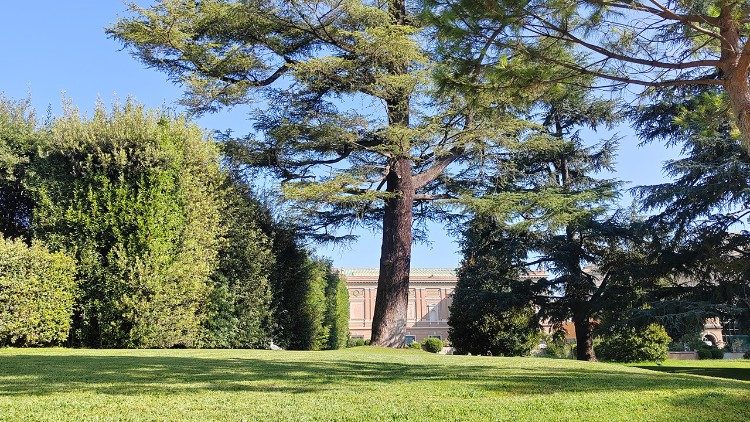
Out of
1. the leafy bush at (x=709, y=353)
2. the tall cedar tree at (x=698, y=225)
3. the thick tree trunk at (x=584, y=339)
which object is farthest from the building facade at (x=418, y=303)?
the tall cedar tree at (x=698, y=225)

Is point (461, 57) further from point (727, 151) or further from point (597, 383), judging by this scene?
point (727, 151)

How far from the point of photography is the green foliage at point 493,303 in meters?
19.8

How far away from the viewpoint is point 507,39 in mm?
7062

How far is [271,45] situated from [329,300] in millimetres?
8461

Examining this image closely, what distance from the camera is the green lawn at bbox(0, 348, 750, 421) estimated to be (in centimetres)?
434

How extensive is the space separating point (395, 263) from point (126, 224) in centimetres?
711

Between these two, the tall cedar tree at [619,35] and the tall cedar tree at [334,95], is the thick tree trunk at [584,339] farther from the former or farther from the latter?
the tall cedar tree at [619,35]

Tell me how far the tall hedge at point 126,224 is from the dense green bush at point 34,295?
356 millimetres

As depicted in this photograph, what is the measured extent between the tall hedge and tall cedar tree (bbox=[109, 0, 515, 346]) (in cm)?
294

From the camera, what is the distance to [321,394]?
5.27 metres

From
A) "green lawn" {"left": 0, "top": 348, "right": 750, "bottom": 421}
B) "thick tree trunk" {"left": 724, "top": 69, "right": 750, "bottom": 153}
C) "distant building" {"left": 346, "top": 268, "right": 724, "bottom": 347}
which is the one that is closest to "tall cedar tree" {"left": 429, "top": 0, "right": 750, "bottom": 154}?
"thick tree trunk" {"left": 724, "top": 69, "right": 750, "bottom": 153}

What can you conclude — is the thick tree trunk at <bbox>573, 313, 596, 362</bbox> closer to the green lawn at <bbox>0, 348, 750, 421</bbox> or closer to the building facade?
the green lawn at <bbox>0, 348, 750, 421</bbox>

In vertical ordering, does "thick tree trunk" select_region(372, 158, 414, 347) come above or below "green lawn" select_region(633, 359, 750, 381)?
above

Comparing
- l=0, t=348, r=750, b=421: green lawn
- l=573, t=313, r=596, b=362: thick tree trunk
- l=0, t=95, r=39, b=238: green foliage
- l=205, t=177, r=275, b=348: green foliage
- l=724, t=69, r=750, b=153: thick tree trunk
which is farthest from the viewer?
l=573, t=313, r=596, b=362: thick tree trunk
